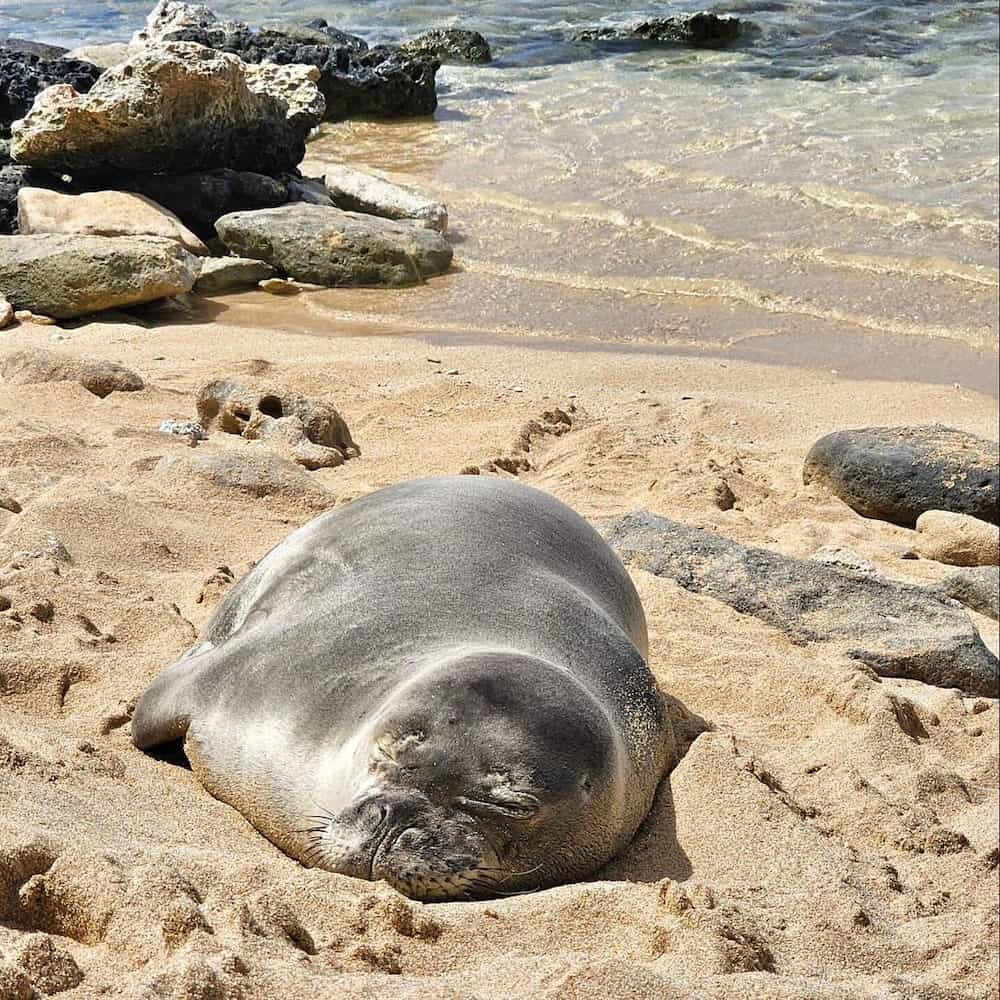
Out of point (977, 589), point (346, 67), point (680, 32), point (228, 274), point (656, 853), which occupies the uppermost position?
point (656, 853)

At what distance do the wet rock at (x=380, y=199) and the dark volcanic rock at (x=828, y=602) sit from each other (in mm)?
5789

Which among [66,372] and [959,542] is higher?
[66,372]

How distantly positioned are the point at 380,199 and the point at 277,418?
529 cm

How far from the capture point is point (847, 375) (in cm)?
759

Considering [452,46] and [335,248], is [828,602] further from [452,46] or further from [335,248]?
[452,46]

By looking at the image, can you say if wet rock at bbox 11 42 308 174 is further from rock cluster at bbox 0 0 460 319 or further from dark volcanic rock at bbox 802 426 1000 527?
dark volcanic rock at bbox 802 426 1000 527

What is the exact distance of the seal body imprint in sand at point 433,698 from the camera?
2.47m

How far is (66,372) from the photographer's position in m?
5.82

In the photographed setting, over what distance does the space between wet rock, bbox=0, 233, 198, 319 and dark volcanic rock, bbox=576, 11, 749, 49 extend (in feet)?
40.4

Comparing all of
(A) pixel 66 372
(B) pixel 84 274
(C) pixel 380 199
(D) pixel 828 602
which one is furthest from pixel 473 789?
(C) pixel 380 199

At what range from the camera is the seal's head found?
2.44 m

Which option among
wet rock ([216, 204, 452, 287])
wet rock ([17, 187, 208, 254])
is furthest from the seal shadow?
wet rock ([17, 187, 208, 254])

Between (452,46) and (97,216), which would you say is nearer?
(97,216)

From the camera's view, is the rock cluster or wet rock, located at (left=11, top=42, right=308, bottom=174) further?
wet rock, located at (left=11, top=42, right=308, bottom=174)
